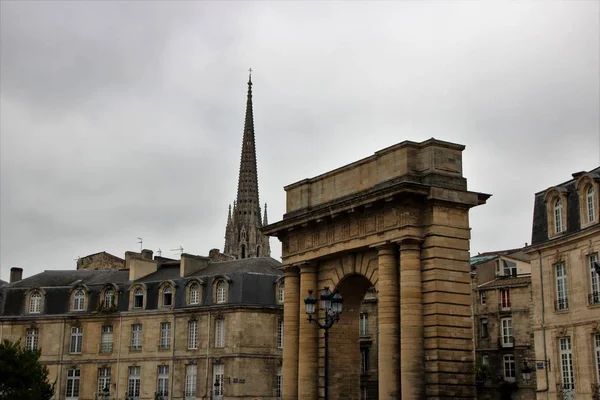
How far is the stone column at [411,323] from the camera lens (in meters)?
25.3

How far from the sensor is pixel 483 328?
171 feet

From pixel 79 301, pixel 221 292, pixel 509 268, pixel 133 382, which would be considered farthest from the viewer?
pixel 509 268

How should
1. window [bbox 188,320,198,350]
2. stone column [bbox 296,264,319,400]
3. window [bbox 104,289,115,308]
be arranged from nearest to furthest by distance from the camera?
stone column [bbox 296,264,319,400]
window [bbox 188,320,198,350]
window [bbox 104,289,115,308]

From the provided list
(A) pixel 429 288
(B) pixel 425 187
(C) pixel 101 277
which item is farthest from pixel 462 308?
(C) pixel 101 277

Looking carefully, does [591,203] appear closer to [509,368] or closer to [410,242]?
[410,242]

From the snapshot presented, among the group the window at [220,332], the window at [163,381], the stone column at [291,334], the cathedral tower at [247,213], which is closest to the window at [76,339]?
the window at [163,381]

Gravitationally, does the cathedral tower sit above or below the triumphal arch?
above

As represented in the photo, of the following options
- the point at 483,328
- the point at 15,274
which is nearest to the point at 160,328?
the point at 15,274

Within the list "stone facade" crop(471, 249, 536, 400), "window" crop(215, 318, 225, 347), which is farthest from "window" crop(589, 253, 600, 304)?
"window" crop(215, 318, 225, 347)

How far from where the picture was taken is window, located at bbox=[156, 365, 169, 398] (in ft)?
160

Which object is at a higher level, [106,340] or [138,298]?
[138,298]

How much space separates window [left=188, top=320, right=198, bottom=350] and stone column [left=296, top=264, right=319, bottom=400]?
1864 centimetres

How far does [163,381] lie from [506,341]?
19313 mm

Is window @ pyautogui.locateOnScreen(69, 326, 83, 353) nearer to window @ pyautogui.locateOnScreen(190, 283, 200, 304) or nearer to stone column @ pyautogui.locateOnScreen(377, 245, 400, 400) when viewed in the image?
window @ pyautogui.locateOnScreen(190, 283, 200, 304)
